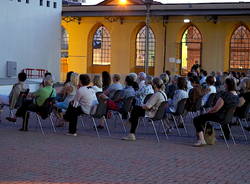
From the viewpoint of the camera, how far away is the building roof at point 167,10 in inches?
1299

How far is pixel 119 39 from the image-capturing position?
3772 cm

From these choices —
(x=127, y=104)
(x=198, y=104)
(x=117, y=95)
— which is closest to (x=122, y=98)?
(x=127, y=104)

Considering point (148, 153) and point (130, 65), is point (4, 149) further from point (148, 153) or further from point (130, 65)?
point (130, 65)

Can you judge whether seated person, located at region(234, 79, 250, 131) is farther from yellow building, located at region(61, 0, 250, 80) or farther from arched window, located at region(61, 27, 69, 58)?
arched window, located at region(61, 27, 69, 58)

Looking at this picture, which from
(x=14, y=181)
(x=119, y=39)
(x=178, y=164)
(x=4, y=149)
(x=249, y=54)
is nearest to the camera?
(x=14, y=181)

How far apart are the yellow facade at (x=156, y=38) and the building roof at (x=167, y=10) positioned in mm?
1270

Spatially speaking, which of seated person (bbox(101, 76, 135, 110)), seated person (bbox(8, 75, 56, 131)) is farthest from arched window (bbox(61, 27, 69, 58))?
seated person (bbox(8, 75, 56, 131))

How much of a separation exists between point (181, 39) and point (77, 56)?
702 cm

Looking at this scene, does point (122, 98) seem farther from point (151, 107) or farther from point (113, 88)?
point (151, 107)

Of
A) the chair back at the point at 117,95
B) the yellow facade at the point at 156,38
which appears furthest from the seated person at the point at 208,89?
the yellow facade at the point at 156,38

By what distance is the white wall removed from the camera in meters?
29.7

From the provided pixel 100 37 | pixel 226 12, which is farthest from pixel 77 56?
pixel 226 12

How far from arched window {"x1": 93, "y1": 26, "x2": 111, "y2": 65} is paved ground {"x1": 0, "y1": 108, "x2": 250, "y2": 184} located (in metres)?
25.8

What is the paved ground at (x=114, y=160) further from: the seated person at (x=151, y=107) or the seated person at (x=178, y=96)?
the seated person at (x=178, y=96)
